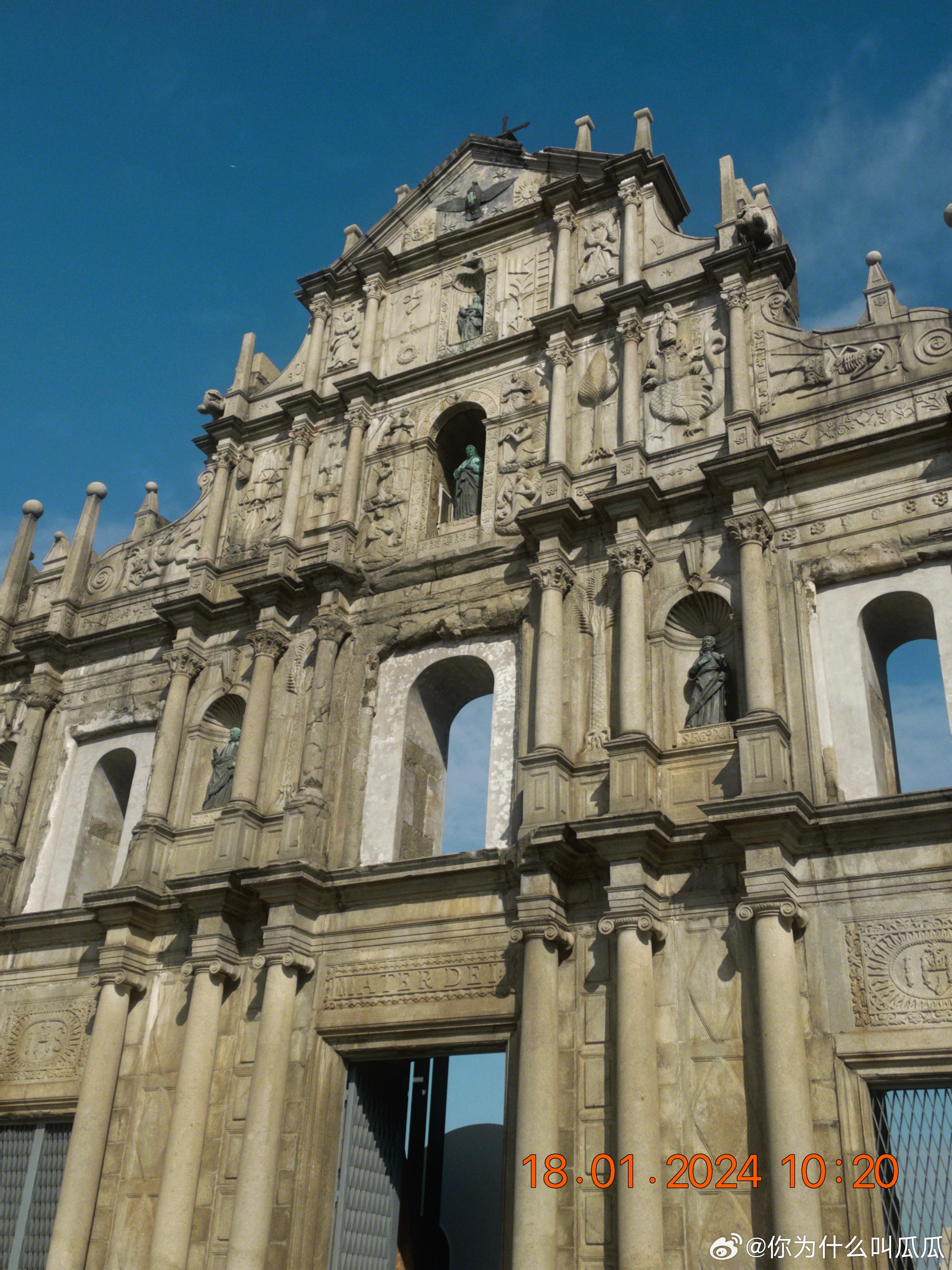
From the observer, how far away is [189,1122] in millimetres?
12492

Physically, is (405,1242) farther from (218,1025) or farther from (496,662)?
(496,662)

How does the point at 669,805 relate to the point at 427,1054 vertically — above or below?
above

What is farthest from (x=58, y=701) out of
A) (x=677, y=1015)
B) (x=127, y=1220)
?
(x=677, y=1015)

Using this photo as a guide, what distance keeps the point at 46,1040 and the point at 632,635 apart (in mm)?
8467

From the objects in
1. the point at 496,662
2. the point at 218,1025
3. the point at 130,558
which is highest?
the point at 130,558

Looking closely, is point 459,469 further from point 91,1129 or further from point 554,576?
point 91,1129

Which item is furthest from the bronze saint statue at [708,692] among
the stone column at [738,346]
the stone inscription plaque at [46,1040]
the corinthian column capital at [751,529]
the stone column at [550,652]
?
the stone inscription plaque at [46,1040]

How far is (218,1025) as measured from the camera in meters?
13.1

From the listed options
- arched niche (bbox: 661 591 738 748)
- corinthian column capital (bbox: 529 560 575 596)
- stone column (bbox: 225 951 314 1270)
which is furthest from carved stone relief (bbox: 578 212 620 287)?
stone column (bbox: 225 951 314 1270)

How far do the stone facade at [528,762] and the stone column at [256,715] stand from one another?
2.0 inches

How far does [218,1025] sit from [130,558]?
777cm

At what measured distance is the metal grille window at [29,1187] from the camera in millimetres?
13586

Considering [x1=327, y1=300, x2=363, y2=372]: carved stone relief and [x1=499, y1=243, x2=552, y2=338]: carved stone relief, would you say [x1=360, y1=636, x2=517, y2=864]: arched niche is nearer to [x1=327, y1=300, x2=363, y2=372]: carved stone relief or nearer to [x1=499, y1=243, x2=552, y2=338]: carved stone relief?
[x1=499, y1=243, x2=552, y2=338]: carved stone relief

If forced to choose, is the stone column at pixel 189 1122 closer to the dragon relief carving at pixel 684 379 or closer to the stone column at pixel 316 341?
the dragon relief carving at pixel 684 379
